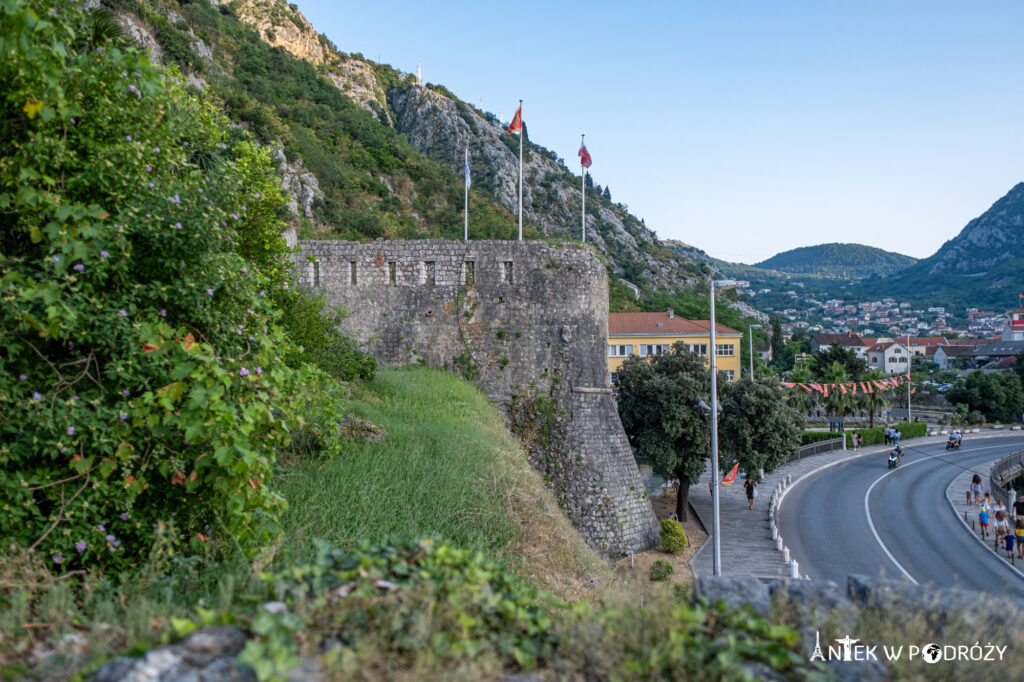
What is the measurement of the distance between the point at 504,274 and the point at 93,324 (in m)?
13.7

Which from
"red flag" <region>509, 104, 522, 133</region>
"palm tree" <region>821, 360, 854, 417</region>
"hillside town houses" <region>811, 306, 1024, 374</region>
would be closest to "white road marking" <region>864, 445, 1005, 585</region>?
"palm tree" <region>821, 360, 854, 417</region>

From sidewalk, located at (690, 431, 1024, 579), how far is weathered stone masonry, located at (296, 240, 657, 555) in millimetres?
3333

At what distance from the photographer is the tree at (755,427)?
83.0 feet

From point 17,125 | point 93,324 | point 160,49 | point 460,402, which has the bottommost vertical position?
point 460,402

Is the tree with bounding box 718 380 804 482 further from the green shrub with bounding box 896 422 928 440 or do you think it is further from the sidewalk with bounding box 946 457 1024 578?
the green shrub with bounding box 896 422 928 440

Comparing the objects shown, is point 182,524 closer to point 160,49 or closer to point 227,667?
point 227,667

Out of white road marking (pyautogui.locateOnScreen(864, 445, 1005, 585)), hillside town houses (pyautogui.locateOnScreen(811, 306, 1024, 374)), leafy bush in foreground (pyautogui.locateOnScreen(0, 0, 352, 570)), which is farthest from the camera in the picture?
hillside town houses (pyautogui.locateOnScreen(811, 306, 1024, 374))

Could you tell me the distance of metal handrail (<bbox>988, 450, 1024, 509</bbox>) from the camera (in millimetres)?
27212

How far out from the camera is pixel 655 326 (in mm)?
55156

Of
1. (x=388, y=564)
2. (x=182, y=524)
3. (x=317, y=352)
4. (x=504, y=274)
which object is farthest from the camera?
(x=504, y=274)

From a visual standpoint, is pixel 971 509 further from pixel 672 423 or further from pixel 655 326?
pixel 655 326

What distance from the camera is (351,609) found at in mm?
3771

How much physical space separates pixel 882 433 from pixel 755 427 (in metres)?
34.6

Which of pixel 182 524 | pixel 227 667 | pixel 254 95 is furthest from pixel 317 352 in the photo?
pixel 254 95
